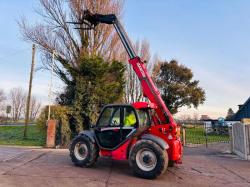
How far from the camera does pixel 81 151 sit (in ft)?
25.8

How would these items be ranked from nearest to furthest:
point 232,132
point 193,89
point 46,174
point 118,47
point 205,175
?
point 46,174
point 205,175
point 232,132
point 118,47
point 193,89

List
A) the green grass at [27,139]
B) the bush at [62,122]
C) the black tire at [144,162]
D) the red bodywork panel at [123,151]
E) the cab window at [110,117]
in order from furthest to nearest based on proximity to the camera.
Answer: the green grass at [27,139] < the bush at [62,122] < the cab window at [110,117] < the red bodywork panel at [123,151] < the black tire at [144,162]

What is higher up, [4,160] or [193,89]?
[193,89]

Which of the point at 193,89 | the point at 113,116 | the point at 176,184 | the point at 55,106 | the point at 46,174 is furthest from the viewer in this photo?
the point at 193,89

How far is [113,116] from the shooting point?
7691mm

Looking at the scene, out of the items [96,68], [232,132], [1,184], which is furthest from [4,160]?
[232,132]

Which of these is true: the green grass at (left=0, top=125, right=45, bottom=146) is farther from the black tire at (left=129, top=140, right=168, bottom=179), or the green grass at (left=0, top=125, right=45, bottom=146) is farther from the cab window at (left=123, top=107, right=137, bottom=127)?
the black tire at (left=129, top=140, right=168, bottom=179)

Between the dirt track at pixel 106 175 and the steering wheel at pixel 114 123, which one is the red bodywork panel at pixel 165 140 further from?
the steering wheel at pixel 114 123

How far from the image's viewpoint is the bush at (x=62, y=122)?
14234mm

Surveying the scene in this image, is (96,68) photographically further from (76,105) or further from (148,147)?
(148,147)

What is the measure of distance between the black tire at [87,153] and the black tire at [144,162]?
1.36 m

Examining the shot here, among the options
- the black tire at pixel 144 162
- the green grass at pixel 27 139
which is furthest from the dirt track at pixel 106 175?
the green grass at pixel 27 139

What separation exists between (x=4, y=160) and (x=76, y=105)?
23.0 ft

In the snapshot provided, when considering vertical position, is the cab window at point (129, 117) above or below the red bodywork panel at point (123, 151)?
above
